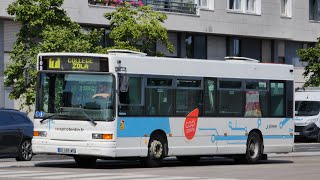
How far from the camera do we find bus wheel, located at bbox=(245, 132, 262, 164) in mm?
25719

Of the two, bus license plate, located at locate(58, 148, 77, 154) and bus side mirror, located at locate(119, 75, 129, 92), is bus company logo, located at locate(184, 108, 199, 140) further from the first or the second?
bus license plate, located at locate(58, 148, 77, 154)

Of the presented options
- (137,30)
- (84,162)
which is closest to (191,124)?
(84,162)

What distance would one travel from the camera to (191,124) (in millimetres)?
23906

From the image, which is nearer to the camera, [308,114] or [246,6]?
[308,114]

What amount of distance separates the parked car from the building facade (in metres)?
15.1

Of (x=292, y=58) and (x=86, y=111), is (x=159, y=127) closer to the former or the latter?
(x=86, y=111)

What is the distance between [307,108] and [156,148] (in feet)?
77.2

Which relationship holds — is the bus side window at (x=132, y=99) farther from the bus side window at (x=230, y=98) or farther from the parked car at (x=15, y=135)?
the parked car at (x=15, y=135)

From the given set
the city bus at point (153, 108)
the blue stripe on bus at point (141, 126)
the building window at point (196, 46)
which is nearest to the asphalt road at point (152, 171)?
the city bus at point (153, 108)

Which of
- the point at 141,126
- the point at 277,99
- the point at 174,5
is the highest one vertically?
the point at 174,5

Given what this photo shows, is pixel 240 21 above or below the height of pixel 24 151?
above

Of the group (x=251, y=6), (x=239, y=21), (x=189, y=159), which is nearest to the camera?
(x=189, y=159)

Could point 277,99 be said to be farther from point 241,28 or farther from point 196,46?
point 241,28

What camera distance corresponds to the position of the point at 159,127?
901 inches
